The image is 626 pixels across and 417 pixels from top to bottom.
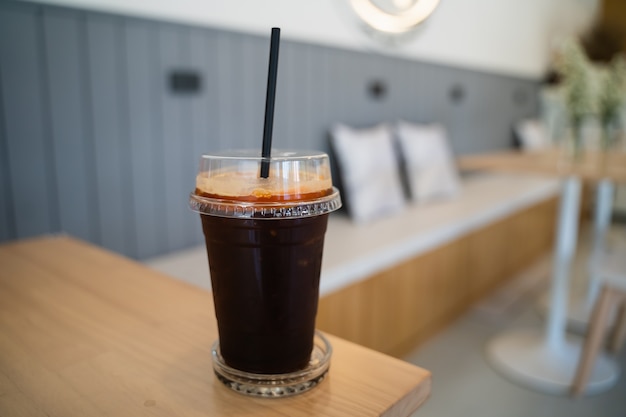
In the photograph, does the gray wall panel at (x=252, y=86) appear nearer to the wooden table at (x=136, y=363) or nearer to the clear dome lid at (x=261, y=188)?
the wooden table at (x=136, y=363)

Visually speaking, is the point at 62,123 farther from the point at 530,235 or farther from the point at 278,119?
the point at 530,235

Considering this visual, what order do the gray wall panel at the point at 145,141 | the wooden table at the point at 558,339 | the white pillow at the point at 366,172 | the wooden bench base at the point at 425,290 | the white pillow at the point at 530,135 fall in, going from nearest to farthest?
the gray wall panel at the point at 145,141 < the wooden bench base at the point at 425,290 < the wooden table at the point at 558,339 < the white pillow at the point at 366,172 < the white pillow at the point at 530,135

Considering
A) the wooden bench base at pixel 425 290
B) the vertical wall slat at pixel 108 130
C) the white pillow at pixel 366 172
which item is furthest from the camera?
the white pillow at pixel 366 172

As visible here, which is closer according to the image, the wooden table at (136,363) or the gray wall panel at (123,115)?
the wooden table at (136,363)

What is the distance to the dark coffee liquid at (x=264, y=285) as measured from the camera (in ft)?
1.99

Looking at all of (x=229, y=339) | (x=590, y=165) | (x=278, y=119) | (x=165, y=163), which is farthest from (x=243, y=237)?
(x=590, y=165)

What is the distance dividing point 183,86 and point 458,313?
1.91m

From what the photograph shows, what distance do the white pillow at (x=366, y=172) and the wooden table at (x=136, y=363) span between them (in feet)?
5.83

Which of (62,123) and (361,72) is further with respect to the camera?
(361,72)

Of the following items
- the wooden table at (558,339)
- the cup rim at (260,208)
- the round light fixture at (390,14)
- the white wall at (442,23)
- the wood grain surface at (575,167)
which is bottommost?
the wooden table at (558,339)

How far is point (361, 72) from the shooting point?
10.1 ft

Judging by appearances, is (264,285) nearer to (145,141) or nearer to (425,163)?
(145,141)

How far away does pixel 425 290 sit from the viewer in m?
2.53

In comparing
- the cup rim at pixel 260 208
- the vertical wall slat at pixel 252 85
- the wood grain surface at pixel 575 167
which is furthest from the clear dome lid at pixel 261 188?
the wood grain surface at pixel 575 167
